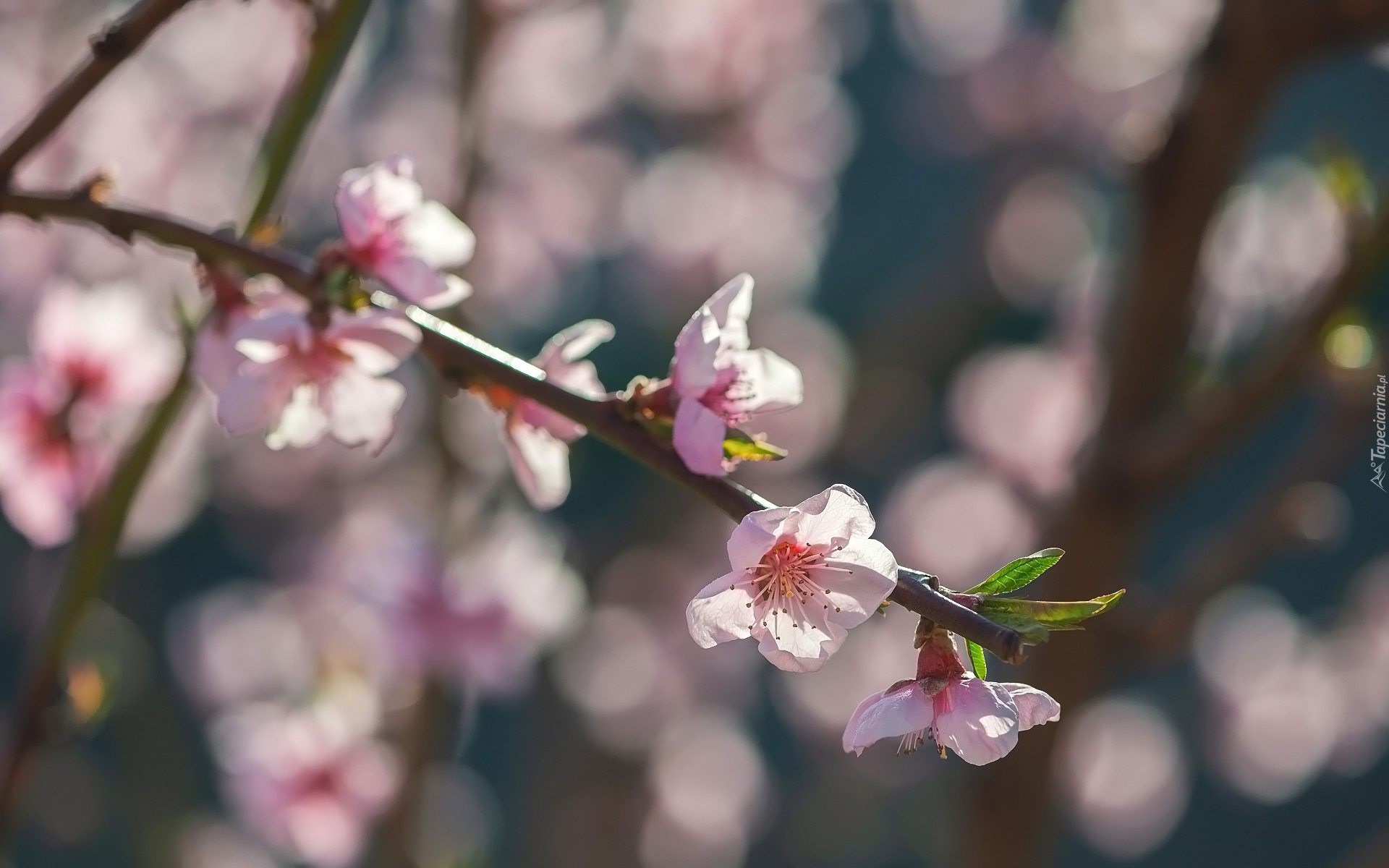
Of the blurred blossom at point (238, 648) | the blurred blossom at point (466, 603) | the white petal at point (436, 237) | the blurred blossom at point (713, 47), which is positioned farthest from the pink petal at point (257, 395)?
the blurred blossom at point (713, 47)

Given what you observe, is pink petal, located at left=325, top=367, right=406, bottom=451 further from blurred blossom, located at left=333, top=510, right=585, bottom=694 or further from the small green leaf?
blurred blossom, located at left=333, top=510, right=585, bottom=694

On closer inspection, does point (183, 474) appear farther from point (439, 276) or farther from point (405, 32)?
point (439, 276)

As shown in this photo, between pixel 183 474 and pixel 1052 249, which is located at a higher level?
pixel 1052 249

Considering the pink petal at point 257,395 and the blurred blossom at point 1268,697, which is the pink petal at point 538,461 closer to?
the pink petal at point 257,395

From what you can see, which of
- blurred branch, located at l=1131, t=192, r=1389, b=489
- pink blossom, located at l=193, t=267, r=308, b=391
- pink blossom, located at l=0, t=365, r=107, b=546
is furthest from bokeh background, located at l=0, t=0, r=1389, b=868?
pink blossom, located at l=193, t=267, r=308, b=391

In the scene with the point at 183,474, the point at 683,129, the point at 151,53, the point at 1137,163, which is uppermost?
the point at 1137,163

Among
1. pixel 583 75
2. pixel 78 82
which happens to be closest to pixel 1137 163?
pixel 78 82
